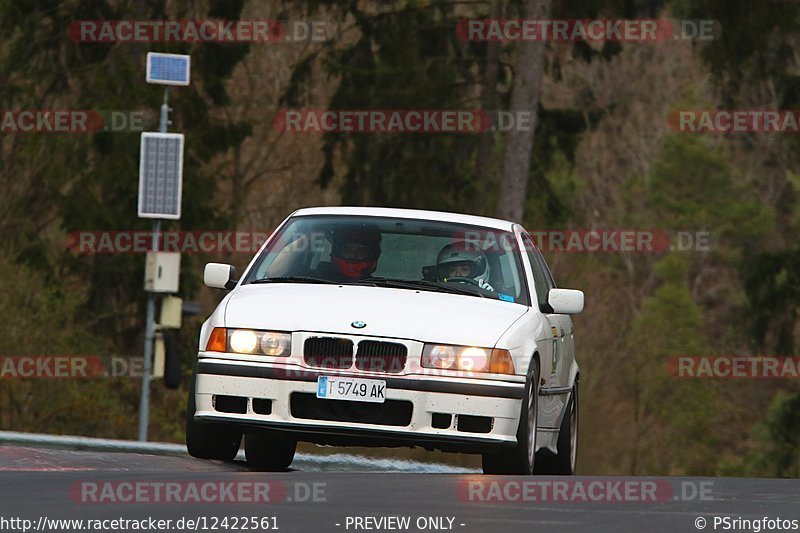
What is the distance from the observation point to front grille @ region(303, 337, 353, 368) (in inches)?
418

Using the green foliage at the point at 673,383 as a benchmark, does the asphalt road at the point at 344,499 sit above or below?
above

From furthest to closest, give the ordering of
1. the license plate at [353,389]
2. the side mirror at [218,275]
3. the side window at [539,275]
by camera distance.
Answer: the side window at [539,275] < the side mirror at [218,275] < the license plate at [353,389]

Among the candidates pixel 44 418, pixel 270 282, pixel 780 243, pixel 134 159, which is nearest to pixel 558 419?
pixel 270 282

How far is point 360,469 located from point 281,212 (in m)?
31.0

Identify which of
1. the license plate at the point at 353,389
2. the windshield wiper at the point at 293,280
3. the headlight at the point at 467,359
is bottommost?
the license plate at the point at 353,389

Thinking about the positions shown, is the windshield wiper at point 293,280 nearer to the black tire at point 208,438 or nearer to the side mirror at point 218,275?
the side mirror at point 218,275

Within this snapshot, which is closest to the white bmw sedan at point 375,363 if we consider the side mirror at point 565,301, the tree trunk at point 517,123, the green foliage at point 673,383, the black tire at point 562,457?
the side mirror at point 565,301

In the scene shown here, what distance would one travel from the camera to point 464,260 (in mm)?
11953

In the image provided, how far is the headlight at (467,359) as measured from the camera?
35.0 ft

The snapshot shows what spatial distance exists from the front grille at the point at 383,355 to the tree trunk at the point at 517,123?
20.9m

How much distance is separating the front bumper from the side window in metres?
1.61

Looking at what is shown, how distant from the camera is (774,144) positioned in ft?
194

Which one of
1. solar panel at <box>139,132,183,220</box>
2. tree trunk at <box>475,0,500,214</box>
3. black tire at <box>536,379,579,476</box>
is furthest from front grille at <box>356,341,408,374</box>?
tree trunk at <box>475,0,500,214</box>

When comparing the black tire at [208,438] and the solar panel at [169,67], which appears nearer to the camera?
the black tire at [208,438]
